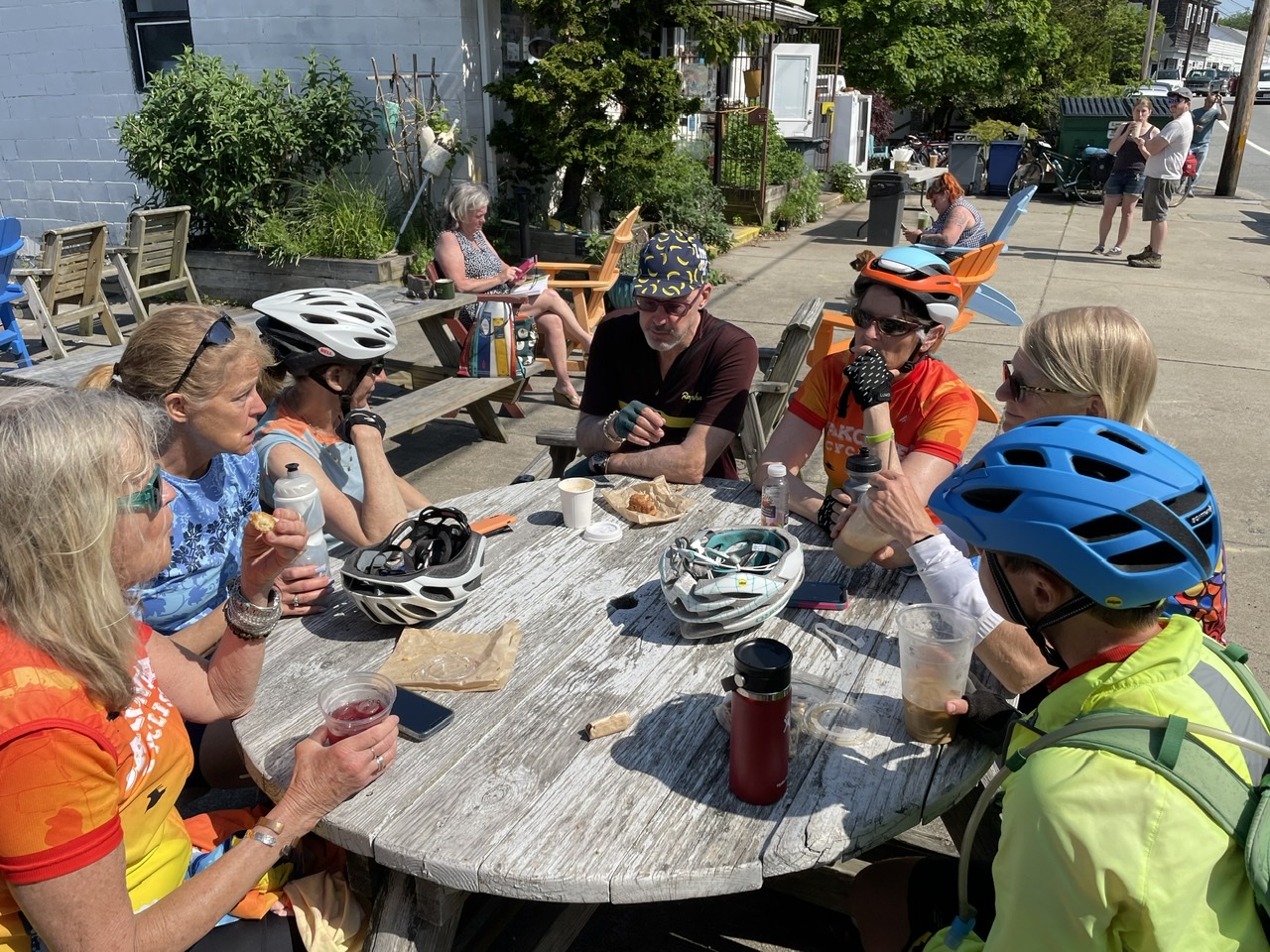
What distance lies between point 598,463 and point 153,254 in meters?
7.11

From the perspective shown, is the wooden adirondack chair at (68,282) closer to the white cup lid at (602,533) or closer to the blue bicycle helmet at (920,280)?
the white cup lid at (602,533)

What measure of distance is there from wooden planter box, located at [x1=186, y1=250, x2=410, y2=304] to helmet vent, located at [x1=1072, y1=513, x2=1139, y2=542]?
8.38m

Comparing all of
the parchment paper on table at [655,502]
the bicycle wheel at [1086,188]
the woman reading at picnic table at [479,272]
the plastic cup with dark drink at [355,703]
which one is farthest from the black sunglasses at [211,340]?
the bicycle wheel at [1086,188]

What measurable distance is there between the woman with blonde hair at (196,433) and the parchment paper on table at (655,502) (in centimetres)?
96

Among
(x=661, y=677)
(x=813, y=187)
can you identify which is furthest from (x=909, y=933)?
(x=813, y=187)

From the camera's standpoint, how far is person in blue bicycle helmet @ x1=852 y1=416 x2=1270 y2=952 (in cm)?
125

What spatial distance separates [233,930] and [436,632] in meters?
0.76

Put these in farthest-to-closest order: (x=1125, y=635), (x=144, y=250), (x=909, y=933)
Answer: (x=144, y=250) → (x=909, y=933) → (x=1125, y=635)

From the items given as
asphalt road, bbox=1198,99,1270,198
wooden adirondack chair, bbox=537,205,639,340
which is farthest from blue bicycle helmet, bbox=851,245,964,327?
asphalt road, bbox=1198,99,1270,198

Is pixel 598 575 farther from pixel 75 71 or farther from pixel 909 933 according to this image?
pixel 75 71

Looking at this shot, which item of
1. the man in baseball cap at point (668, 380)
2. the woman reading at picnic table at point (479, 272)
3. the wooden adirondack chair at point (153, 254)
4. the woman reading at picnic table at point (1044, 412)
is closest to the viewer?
the woman reading at picnic table at point (1044, 412)

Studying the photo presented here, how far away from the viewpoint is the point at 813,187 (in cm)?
1554

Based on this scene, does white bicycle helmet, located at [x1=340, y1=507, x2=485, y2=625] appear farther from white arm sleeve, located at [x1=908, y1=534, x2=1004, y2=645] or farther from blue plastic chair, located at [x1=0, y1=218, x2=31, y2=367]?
blue plastic chair, located at [x1=0, y1=218, x2=31, y2=367]

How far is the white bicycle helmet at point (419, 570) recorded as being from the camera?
2.32 metres
